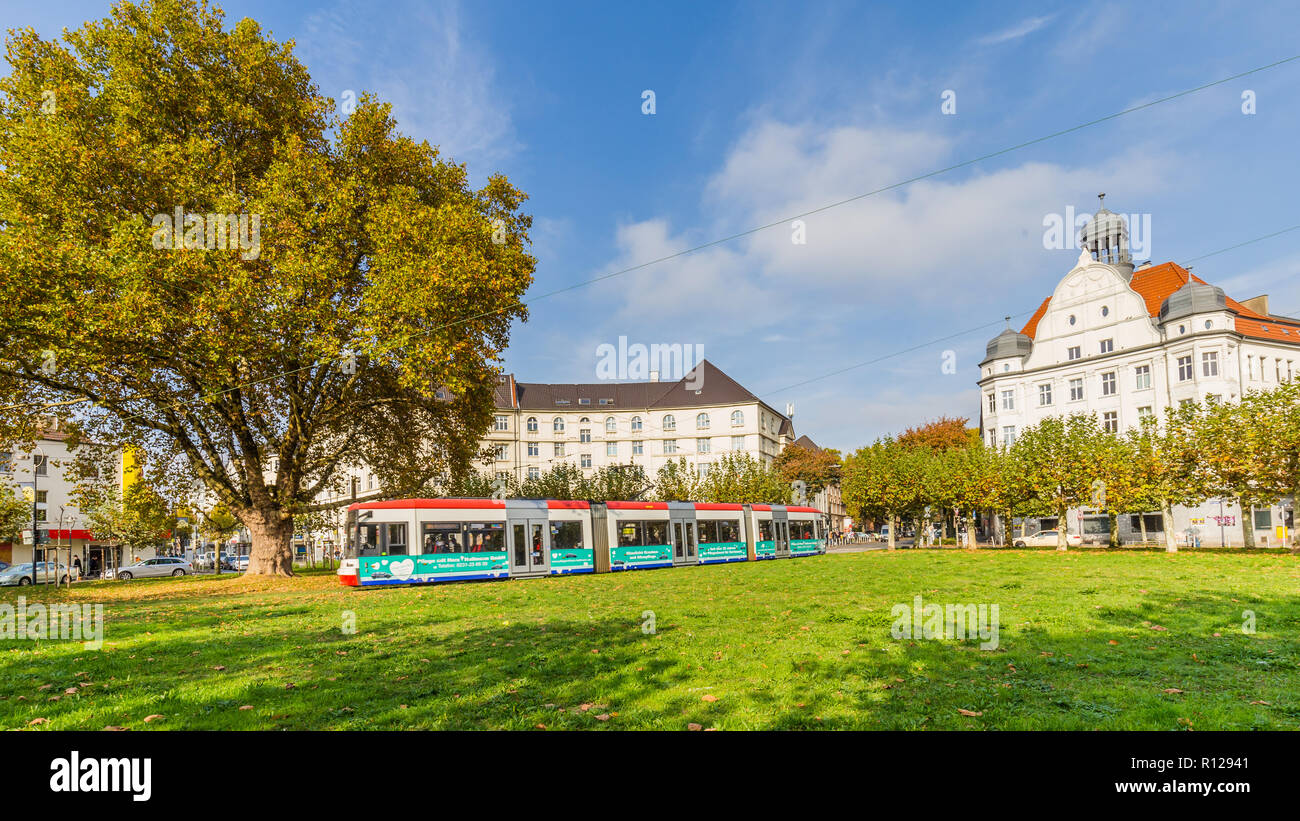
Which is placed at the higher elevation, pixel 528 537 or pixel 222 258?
pixel 222 258

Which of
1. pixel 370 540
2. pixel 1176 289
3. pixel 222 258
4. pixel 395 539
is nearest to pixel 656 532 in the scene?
pixel 395 539

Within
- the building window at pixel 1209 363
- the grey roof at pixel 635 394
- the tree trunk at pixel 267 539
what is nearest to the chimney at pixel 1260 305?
the building window at pixel 1209 363

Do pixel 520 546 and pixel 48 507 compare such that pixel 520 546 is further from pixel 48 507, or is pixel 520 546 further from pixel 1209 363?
pixel 48 507

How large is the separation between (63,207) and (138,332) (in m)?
4.49

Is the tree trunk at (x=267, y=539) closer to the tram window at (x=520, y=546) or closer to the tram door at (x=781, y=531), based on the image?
the tram window at (x=520, y=546)

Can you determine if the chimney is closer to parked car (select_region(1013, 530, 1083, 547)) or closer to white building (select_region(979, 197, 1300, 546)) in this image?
white building (select_region(979, 197, 1300, 546))

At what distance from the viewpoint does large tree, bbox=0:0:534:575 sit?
62.2 ft

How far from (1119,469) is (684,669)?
39704mm

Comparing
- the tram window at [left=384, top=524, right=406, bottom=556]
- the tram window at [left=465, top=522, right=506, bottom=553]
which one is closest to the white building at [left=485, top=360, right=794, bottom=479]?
the tram window at [left=465, top=522, right=506, bottom=553]

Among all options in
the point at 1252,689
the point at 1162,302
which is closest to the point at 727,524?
the point at 1252,689

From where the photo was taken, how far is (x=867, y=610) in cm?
1275

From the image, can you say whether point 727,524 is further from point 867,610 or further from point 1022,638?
point 1022,638

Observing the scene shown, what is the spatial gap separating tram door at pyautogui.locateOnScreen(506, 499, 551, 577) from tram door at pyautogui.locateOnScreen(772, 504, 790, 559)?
18892 millimetres

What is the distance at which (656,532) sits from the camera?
3459cm
